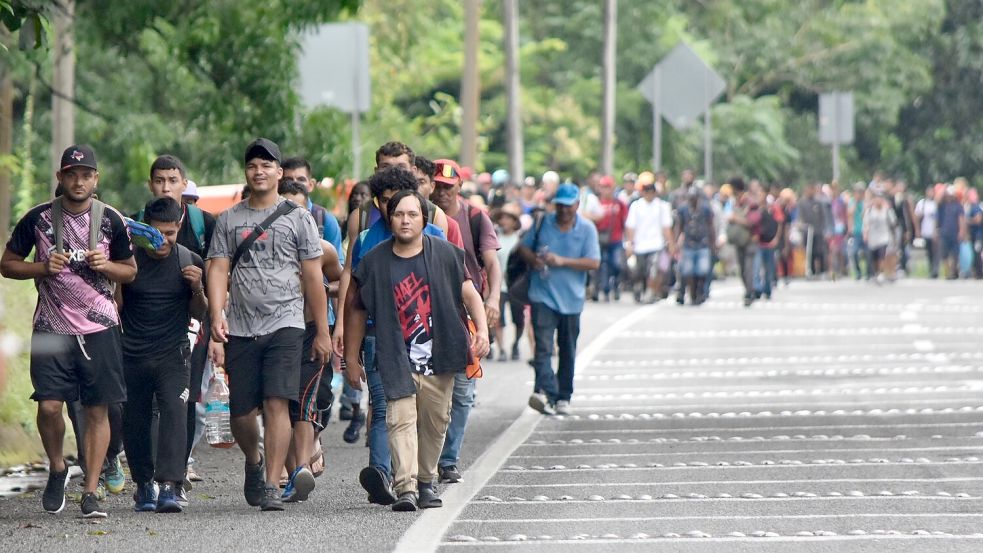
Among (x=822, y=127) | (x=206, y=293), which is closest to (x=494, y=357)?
(x=206, y=293)

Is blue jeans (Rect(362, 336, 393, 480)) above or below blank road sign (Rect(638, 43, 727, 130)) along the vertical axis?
below

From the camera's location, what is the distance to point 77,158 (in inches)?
393

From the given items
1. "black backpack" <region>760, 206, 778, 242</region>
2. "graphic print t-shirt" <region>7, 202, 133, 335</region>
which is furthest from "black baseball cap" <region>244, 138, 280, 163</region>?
"black backpack" <region>760, 206, 778, 242</region>

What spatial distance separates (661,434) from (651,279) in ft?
52.8

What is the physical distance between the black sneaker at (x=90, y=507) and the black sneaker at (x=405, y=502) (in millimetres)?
1350

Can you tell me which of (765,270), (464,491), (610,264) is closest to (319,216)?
(464,491)

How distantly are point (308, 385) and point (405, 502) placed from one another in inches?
38.4

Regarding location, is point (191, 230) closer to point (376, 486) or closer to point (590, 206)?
point (376, 486)

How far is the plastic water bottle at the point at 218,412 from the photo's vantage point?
450 inches

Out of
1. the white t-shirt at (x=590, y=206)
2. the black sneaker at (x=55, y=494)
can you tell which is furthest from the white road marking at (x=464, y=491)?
the white t-shirt at (x=590, y=206)

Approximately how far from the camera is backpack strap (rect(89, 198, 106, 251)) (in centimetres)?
1007

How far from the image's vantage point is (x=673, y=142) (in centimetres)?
5078

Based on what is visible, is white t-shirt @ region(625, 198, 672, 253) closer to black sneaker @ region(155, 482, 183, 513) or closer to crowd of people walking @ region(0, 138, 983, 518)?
crowd of people walking @ region(0, 138, 983, 518)

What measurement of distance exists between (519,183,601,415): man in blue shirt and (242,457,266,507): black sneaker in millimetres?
4946
